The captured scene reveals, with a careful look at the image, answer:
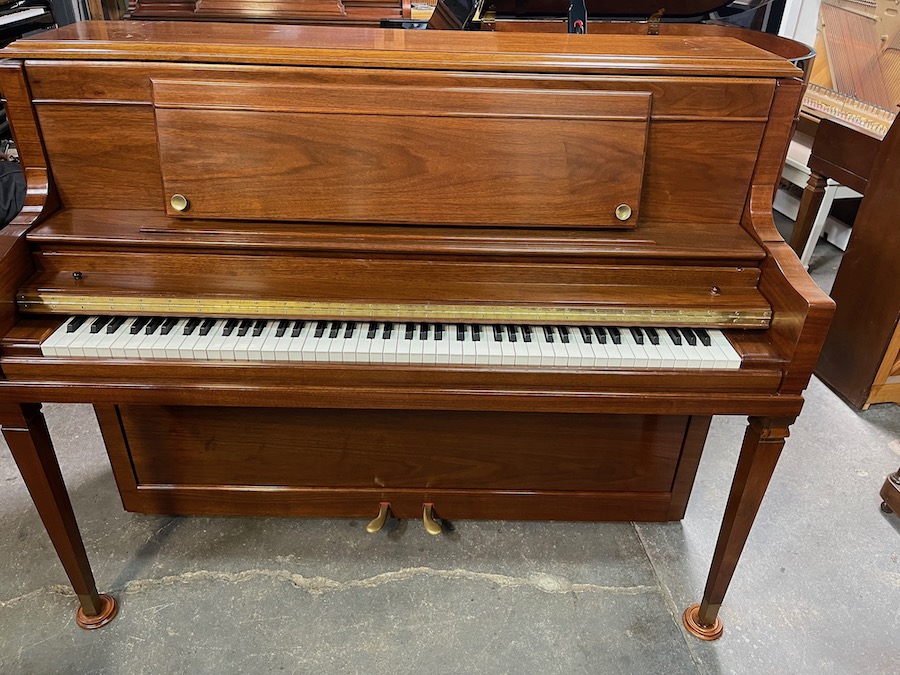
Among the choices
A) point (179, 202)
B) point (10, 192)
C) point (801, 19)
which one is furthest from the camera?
point (801, 19)

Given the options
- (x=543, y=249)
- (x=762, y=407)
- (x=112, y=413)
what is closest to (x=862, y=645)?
(x=762, y=407)

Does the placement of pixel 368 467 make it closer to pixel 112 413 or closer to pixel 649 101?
pixel 112 413

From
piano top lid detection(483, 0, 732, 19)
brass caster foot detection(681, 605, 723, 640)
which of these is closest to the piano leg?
brass caster foot detection(681, 605, 723, 640)

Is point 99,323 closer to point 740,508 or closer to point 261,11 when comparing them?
point 740,508

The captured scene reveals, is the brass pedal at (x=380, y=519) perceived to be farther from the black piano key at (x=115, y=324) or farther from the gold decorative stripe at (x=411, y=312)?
the black piano key at (x=115, y=324)

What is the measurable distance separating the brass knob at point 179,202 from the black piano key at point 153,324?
26cm

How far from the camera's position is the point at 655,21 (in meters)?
2.32

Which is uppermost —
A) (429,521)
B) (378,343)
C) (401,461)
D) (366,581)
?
(378,343)

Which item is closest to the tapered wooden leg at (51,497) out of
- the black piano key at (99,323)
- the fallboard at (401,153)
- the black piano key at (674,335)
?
the black piano key at (99,323)

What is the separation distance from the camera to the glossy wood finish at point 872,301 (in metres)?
2.70

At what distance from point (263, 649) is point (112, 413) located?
79cm

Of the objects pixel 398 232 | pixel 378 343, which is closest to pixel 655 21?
pixel 398 232

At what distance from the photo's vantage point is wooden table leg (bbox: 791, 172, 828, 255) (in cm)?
346

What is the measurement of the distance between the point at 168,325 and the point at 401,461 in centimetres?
82
